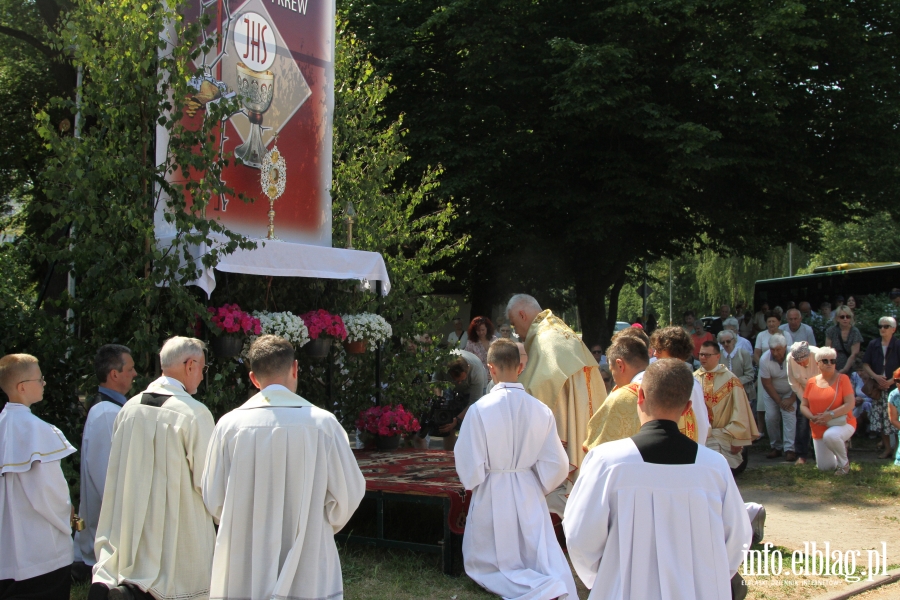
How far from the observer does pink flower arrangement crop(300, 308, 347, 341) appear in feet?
26.4

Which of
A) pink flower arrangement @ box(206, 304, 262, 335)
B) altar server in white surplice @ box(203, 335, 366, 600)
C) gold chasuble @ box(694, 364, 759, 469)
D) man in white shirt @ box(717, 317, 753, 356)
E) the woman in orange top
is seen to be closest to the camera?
altar server in white surplice @ box(203, 335, 366, 600)

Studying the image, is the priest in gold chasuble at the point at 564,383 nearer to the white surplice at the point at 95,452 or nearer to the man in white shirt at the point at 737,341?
the white surplice at the point at 95,452

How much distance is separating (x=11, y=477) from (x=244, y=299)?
355 cm

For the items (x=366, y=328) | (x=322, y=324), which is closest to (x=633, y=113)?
(x=366, y=328)

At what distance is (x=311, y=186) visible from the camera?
8.89 metres

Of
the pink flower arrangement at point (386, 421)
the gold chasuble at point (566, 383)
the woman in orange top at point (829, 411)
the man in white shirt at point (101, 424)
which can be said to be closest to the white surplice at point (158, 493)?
the man in white shirt at point (101, 424)

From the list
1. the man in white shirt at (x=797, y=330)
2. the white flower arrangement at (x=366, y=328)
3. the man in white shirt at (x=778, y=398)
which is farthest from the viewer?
the man in white shirt at (x=797, y=330)

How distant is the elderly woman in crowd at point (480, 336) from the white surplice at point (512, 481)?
5308 millimetres

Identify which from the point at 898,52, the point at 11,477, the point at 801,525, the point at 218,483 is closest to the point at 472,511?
the point at 218,483

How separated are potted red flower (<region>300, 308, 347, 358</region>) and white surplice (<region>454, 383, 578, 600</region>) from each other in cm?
255

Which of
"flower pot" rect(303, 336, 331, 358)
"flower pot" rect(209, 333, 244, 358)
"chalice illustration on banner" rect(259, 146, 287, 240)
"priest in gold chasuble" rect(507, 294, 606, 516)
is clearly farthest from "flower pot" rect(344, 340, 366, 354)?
"priest in gold chasuble" rect(507, 294, 606, 516)

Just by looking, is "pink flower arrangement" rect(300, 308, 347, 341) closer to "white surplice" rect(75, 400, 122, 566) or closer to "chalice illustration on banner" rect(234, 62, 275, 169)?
"chalice illustration on banner" rect(234, 62, 275, 169)

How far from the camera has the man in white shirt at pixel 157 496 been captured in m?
4.73

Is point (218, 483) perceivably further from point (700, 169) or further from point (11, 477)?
point (700, 169)
